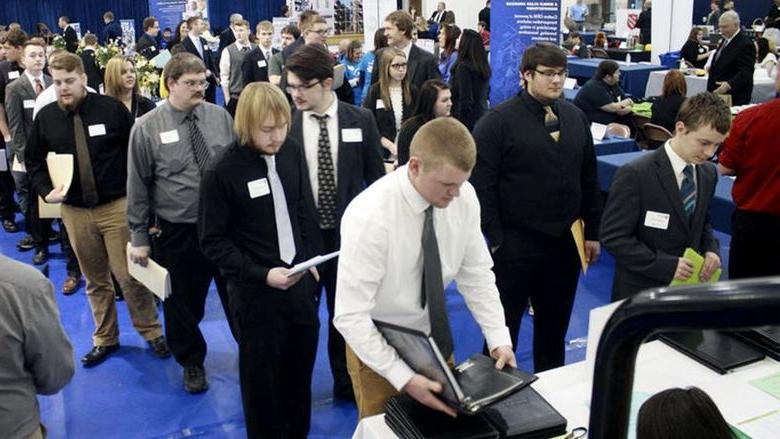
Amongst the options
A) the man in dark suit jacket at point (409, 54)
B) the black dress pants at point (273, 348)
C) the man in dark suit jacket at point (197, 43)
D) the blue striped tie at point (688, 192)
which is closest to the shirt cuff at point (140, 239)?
the black dress pants at point (273, 348)

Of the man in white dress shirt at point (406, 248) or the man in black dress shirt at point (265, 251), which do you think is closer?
the man in white dress shirt at point (406, 248)

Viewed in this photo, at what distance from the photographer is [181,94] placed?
3256mm

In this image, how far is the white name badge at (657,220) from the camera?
2.73 meters

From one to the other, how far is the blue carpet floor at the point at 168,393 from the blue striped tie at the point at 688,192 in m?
1.47

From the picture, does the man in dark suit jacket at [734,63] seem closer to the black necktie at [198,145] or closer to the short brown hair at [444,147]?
the black necktie at [198,145]

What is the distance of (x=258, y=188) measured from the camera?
2.67 metres

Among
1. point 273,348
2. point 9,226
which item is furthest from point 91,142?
point 9,226

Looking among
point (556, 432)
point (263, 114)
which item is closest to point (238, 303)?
point (263, 114)

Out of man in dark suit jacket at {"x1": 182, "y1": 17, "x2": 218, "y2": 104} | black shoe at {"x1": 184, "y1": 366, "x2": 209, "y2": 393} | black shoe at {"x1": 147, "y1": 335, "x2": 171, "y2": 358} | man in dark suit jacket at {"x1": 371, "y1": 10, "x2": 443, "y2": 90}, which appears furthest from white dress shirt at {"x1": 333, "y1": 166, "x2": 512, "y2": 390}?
man in dark suit jacket at {"x1": 182, "y1": 17, "x2": 218, "y2": 104}

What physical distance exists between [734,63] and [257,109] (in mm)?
6894

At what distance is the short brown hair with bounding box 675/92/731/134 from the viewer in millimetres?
2580

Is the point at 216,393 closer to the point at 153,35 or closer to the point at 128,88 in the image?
the point at 128,88

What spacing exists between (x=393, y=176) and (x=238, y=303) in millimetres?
968

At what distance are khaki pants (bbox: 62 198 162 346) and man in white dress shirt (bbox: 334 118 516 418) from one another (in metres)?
2.08
